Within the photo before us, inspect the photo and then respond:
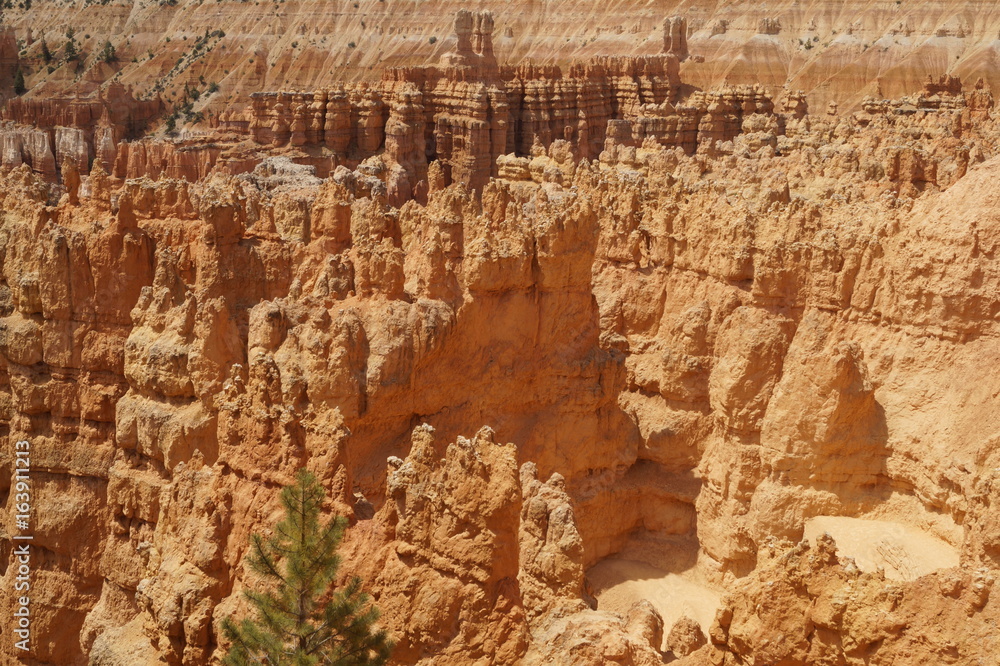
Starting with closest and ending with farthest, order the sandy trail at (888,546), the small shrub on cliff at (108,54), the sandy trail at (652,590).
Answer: the sandy trail at (888,546), the sandy trail at (652,590), the small shrub on cliff at (108,54)

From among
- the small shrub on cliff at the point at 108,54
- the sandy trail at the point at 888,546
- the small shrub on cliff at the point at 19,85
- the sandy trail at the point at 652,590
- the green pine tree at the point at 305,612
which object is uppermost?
the small shrub on cliff at the point at 108,54

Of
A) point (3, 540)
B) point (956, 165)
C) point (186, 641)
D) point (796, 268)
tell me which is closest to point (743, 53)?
point (956, 165)

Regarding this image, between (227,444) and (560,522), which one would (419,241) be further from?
(560,522)

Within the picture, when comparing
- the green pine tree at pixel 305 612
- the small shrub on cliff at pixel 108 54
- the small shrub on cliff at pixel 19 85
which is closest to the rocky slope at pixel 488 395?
the green pine tree at pixel 305 612
